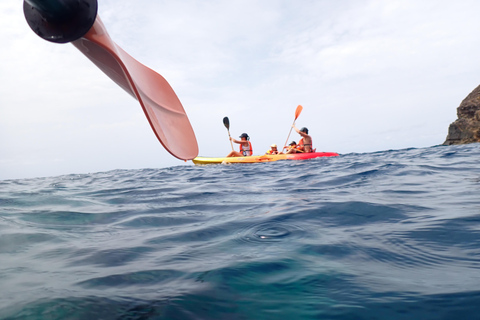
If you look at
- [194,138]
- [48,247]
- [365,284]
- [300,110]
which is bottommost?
[365,284]

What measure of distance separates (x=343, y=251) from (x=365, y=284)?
41 centimetres

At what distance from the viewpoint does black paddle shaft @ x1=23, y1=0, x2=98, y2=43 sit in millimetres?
1193

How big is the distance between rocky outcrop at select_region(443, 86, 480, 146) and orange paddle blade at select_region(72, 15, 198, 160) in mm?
25656

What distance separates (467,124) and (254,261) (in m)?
26.9

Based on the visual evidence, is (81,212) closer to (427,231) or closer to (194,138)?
(194,138)

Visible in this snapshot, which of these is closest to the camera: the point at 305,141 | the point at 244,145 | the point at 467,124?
the point at 305,141

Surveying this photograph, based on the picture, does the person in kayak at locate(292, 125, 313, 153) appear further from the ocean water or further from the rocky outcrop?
the rocky outcrop

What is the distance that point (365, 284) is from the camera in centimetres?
129

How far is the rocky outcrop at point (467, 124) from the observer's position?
22.1 m

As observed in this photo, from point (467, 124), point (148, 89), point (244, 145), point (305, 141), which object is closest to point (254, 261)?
point (148, 89)

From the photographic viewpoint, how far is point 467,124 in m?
22.7

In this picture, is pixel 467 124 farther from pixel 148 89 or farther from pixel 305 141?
pixel 148 89

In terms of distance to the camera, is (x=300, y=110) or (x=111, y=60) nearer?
(x=111, y=60)

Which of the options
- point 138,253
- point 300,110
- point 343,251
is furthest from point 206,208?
point 300,110
